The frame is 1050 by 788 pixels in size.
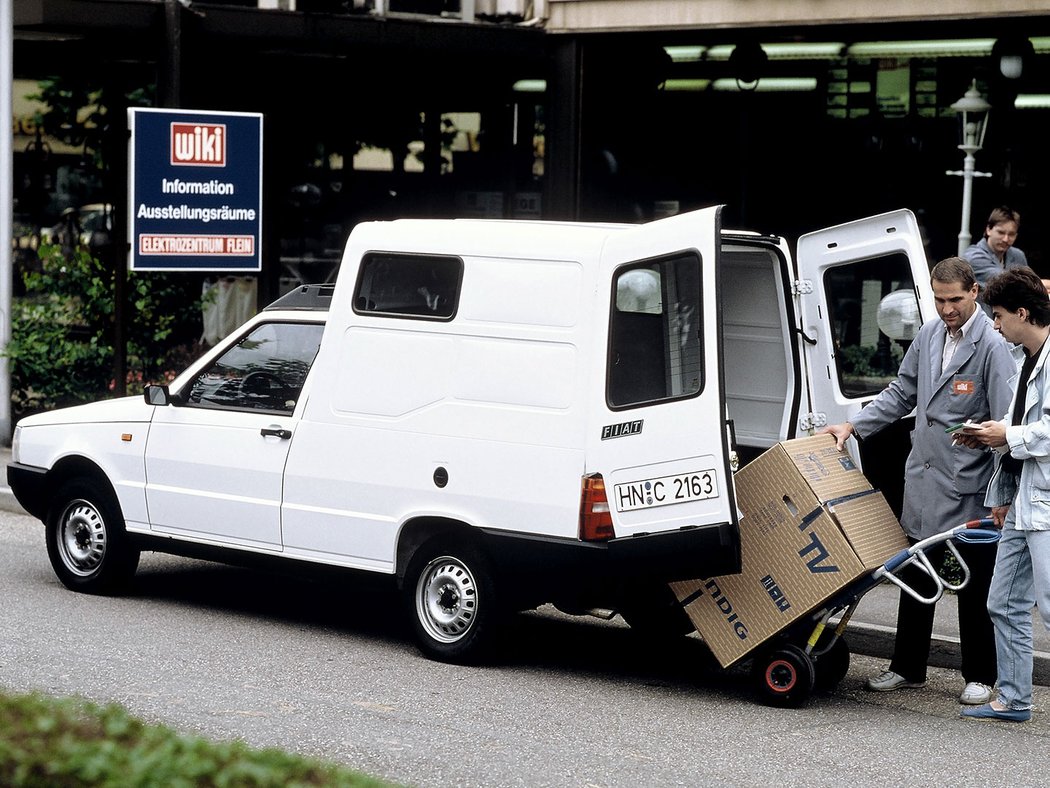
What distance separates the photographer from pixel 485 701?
22.3 ft

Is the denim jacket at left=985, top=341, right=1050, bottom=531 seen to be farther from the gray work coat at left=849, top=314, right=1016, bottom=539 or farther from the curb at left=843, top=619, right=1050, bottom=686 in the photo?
the curb at left=843, top=619, right=1050, bottom=686

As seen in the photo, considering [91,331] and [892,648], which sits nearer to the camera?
[892,648]

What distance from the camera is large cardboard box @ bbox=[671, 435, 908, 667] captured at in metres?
6.80

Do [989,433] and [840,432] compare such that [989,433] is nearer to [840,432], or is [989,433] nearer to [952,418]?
[952,418]

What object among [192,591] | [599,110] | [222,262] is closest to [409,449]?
[192,591]

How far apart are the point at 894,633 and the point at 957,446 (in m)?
1.51

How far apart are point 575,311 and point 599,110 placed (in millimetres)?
9706

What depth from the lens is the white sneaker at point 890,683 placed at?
7344 millimetres

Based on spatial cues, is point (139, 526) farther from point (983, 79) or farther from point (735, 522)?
point (983, 79)

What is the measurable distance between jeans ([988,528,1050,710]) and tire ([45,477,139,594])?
4725mm

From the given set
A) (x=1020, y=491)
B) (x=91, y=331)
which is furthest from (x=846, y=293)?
(x=91, y=331)

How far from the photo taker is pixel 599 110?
16297mm

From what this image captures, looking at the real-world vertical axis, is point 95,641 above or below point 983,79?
below

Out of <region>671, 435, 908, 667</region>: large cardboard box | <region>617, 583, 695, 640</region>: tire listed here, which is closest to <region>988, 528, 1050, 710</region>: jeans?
<region>671, 435, 908, 667</region>: large cardboard box
